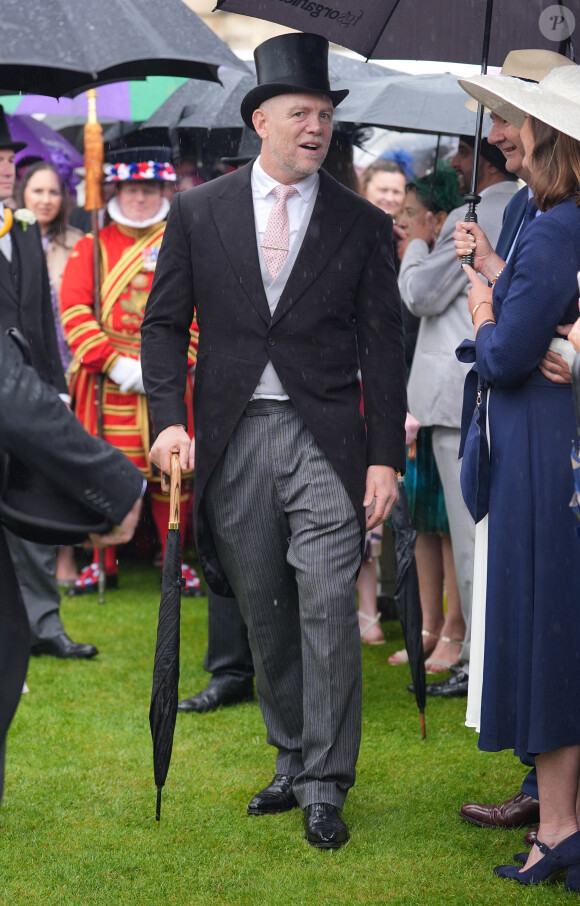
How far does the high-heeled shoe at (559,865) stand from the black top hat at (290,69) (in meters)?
2.44

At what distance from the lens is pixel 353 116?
698cm

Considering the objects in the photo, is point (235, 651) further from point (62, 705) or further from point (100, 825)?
point (100, 825)

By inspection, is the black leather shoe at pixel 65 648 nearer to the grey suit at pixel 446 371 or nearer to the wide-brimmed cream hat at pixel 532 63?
the grey suit at pixel 446 371

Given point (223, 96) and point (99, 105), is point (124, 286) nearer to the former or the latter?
point (223, 96)

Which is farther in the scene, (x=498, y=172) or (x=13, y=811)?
(x=498, y=172)

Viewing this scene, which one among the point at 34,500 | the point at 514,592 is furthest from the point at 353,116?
the point at 34,500

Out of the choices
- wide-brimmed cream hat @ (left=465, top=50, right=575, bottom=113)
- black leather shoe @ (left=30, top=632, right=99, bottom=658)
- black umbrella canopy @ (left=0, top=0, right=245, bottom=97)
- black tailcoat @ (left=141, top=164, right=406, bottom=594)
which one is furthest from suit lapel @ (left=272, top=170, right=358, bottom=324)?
black leather shoe @ (left=30, top=632, right=99, bottom=658)

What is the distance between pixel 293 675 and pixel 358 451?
80cm

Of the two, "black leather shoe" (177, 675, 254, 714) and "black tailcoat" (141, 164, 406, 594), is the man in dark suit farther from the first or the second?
"black leather shoe" (177, 675, 254, 714)

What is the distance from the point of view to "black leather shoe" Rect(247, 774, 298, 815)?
4.38 m

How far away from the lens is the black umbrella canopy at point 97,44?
5316 millimetres

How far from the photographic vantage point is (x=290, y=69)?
4.20m

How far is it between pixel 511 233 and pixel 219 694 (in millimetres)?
2623

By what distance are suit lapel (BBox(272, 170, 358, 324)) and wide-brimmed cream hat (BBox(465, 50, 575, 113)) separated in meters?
0.77
